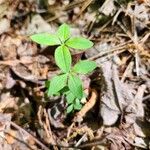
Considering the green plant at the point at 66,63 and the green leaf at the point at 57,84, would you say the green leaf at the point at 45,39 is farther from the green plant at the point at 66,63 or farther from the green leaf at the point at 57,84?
the green leaf at the point at 57,84

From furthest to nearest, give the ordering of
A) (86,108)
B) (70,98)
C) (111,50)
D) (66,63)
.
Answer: (111,50), (86,108), (70,98), (66,63)

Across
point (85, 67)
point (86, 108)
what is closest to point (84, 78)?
point (86, 108)

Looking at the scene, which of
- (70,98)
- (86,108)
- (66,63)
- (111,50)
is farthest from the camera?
(111,50)

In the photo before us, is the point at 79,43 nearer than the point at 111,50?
Yes

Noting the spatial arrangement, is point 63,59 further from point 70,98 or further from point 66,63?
point 70,98

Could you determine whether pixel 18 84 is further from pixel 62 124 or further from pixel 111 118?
pixel 111 118

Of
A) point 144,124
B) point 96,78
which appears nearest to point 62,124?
point 96,78

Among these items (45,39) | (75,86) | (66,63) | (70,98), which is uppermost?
(45,39)

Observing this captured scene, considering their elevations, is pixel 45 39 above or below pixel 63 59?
above
